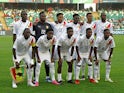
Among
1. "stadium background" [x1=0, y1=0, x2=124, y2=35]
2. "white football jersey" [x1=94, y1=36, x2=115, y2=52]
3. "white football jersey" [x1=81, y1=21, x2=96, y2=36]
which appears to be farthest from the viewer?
"stadium background" [x1=0, y1=0, x2=124, y2=35]

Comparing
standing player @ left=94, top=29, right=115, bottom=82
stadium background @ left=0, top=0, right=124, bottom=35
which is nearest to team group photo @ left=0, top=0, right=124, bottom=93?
standing player @ left=94, top=29, right=115, bottom=82

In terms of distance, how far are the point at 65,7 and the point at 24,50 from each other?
51.5m

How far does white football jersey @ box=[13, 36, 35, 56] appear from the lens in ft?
45.7

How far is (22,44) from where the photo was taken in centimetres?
1401

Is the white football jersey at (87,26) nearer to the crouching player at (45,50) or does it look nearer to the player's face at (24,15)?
the crouching player at (45,50)

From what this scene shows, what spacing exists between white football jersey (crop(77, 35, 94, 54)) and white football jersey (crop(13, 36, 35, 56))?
1894 mm

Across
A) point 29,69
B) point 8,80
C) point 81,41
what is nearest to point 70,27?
point 81,41

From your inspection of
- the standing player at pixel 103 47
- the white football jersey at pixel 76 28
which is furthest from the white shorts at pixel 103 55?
the white football jersey at pixel 76 28

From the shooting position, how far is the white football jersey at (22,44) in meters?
13.9

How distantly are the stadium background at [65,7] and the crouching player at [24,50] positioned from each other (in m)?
34.0

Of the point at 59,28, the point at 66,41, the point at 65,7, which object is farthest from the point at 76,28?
the point at 65,7

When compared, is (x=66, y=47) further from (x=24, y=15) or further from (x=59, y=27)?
(x=24, y=15)

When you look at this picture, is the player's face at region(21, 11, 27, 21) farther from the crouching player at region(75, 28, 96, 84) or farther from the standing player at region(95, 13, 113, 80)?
the standing player at region(95, 13, 113, 80)

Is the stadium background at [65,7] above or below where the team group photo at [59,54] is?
below
